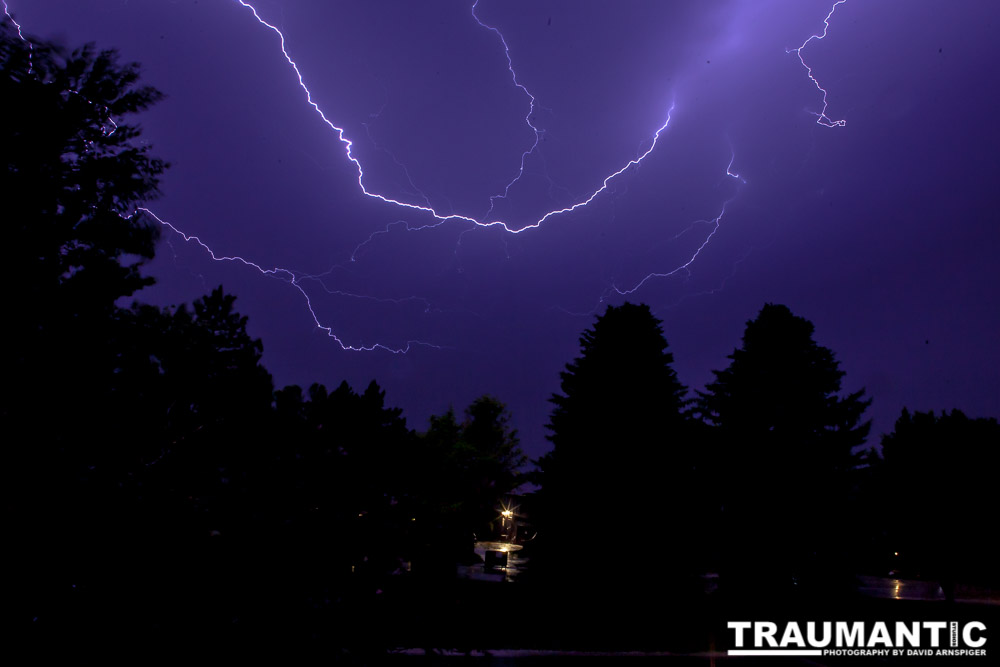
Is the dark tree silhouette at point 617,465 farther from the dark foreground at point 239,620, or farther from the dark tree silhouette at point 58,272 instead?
the dark tree silhouette at point 58,272

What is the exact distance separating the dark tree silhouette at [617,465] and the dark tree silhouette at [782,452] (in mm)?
3106

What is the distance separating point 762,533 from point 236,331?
47.4 feet

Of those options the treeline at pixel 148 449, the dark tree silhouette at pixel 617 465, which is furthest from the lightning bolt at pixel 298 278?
the treeline at pixel 148 449

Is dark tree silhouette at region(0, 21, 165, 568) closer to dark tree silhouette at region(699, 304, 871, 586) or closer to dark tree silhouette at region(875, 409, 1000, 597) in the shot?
dark tree silhouette at region(699, 304, 871, 586)

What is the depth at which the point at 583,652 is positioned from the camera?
9156 mm

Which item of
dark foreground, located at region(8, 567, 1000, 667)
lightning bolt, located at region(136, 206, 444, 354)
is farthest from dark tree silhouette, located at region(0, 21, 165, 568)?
lightning bolt, located at region(136, 206, 444, 354)

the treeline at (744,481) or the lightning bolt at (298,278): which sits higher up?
the lightning bolt at (298,278)

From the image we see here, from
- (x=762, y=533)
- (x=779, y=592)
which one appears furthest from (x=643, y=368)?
(x=779, y=592)

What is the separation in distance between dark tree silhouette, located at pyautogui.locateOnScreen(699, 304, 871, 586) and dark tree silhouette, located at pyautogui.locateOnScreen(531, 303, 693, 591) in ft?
10.2

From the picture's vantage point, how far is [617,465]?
37.9ft

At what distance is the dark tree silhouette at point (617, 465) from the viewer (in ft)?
36.1

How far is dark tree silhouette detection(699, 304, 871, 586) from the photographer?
42.4 ft

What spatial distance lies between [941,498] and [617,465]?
8.56 metres

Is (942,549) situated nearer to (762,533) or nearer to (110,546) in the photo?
(762,533)
